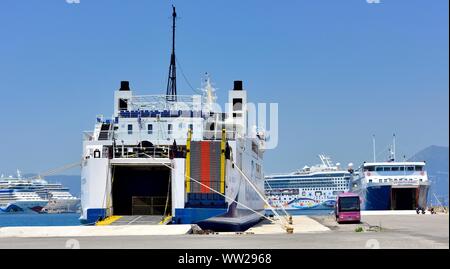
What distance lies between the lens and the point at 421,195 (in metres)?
75.9

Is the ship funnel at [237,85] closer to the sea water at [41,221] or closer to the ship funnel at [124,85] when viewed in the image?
the ship funnel at [124,85]

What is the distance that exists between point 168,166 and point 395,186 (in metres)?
50.4

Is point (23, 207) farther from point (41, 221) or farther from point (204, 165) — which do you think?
point (204, 165)

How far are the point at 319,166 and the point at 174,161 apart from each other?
477 ft

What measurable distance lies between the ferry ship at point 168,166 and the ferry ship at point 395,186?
38.4 m

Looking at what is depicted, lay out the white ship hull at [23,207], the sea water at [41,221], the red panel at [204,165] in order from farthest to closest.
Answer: the white ship hull at [23,207], the sea water at [41,221], the red panel at [204,165]

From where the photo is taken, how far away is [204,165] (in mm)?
30750

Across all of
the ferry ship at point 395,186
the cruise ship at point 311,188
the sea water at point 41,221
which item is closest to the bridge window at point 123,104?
the sea water at point 41,221

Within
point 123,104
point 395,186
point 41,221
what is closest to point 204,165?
point 123,104

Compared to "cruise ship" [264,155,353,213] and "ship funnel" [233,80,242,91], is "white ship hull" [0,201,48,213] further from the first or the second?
"ship funnel" [233,80,242,91]

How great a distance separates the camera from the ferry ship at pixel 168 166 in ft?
100
